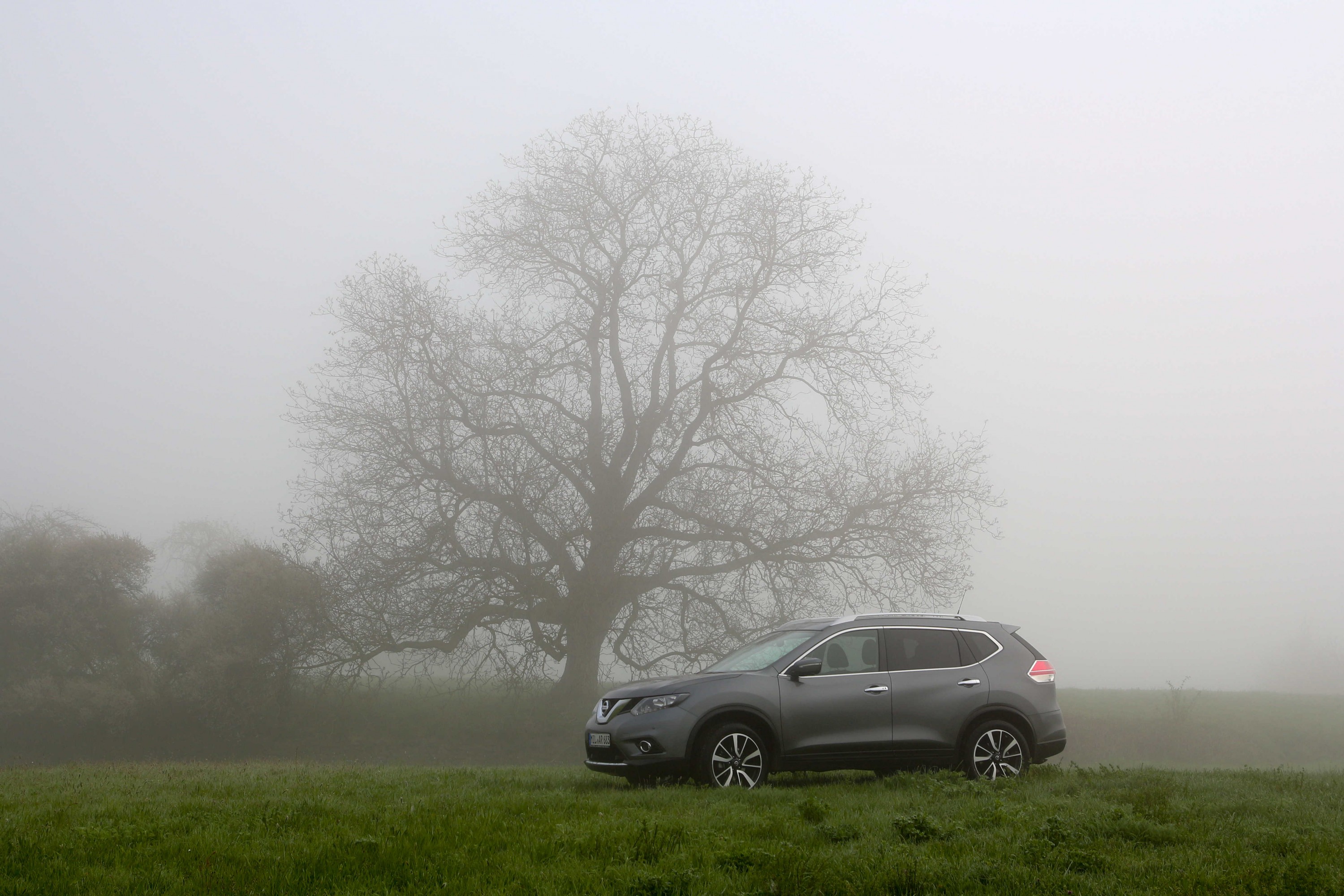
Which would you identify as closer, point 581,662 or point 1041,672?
point 1041,672

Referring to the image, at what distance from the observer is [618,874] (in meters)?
5.72

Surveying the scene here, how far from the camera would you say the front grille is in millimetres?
9664

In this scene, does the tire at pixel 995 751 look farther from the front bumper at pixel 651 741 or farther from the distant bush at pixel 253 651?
the distant bush at pixel 253 651

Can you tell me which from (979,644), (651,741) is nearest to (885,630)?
(979,644)

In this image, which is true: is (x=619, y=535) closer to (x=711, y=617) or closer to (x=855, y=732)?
(x=711, y=617)

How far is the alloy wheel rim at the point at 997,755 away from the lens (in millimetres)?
10156

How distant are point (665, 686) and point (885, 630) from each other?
2.56m

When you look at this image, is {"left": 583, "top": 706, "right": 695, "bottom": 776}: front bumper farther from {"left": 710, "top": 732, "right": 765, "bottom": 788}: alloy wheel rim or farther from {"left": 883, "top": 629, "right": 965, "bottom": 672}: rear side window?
{"left": 883, "top": 629, "right": 965, "bottom": 672}: rear side window

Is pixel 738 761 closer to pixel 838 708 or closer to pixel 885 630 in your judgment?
pixel 838 708

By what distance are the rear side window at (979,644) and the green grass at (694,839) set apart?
1392 mm

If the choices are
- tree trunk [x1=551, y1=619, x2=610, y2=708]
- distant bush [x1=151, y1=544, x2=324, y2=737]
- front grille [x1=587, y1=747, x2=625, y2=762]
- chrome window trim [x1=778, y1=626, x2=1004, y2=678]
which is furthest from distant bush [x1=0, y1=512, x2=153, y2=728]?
chrome window trim [x1=778, y1=626, x2=1004, y2=678]

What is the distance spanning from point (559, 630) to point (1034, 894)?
19.8m

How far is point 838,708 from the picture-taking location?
9.93 meters

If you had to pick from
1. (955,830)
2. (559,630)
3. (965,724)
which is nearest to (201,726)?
(559,630)
